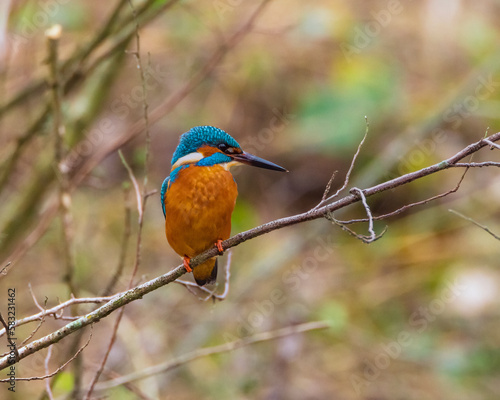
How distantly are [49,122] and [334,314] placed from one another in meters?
2.40

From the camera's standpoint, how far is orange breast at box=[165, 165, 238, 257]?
2.37m

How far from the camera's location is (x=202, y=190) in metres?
2.37

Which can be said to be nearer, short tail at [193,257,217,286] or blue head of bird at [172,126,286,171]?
blue head of bird at [172,126,286,171]

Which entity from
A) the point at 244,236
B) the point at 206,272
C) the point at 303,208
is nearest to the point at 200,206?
the point at 206,272

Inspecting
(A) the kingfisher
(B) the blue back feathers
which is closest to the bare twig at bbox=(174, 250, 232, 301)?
(A) the kingfisher

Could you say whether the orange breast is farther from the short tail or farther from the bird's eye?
the short tail

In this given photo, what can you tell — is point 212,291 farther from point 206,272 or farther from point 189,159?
point 189,159

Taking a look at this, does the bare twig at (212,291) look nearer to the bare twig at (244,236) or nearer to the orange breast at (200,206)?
the orange breast at (200,206)

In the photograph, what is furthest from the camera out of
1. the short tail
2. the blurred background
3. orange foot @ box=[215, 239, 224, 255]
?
the blurred background

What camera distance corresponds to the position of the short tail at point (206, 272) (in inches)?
106

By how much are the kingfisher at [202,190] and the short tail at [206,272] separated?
222 mm

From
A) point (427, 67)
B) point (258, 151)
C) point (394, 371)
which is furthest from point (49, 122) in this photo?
point (427, 67)

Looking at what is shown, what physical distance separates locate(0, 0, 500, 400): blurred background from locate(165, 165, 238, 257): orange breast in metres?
1.86

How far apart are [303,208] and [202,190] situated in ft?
15.1
